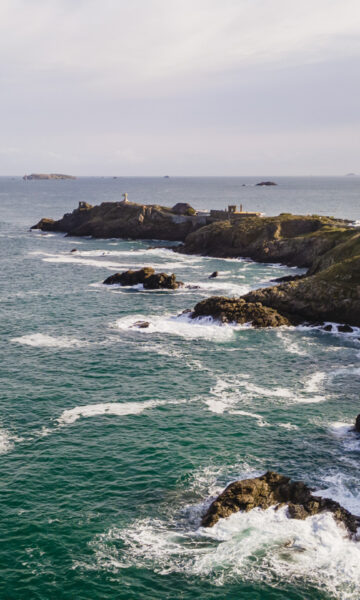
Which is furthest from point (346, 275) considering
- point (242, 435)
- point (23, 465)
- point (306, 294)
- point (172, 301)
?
point (23, 465)

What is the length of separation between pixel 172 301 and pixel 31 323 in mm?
20751

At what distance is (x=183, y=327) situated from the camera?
211 ft

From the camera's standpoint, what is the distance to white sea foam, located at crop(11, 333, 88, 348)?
57.0m

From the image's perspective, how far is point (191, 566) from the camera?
25.8 m

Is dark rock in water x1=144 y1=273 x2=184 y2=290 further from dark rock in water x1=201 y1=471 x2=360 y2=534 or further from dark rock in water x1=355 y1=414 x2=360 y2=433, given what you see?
dark rock in water x1=201 y1=471 x2=360 y2=534

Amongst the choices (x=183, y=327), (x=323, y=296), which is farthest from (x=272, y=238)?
(x=183, y=327)

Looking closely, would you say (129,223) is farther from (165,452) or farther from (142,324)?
(165,452)

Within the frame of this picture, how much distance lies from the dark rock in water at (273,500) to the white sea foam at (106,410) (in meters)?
13.1

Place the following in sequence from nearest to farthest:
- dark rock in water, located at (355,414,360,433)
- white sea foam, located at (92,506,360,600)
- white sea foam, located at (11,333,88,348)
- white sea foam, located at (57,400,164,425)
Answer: white sea foam, located at (92,506,360,600) < dark rock in water, located at (355,414,360,433) < white sea foam, located at (57,400,164,425) < white sea foam, located at (11,333,88,348)

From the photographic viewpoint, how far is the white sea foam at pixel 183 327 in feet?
203

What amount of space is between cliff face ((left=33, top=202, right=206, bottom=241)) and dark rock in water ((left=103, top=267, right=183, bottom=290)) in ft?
190

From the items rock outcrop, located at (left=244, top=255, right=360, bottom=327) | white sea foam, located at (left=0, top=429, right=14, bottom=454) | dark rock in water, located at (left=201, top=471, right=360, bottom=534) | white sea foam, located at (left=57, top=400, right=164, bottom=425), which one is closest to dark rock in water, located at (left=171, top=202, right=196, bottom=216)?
rock outcrop, located at (left=244, top=255, right=360, bottom=327)

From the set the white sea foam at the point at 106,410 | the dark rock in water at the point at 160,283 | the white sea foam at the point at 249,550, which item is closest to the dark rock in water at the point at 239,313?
the dark rock in water at the point at 160,283

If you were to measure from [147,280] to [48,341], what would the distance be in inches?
1201
